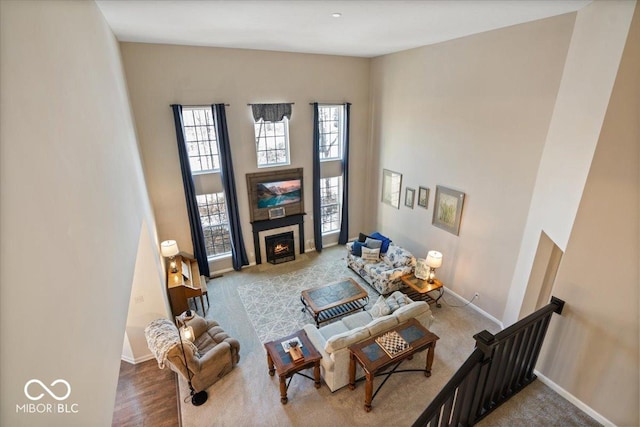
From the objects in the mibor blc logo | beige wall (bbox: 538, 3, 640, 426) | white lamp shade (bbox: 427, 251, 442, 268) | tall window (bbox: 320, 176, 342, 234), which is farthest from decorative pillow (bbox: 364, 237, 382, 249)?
the mibor blc logo

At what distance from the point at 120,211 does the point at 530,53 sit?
18.4ft

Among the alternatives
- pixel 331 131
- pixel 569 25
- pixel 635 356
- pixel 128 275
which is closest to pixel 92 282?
pixel 128 275

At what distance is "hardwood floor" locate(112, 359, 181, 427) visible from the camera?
4.09 m

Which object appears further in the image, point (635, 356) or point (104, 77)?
point (104, 77)

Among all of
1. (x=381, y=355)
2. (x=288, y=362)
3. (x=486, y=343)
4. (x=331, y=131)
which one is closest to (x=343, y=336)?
(x=381, y=355)

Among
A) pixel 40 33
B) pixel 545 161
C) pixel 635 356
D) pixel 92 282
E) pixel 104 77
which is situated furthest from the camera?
pixel 545 161

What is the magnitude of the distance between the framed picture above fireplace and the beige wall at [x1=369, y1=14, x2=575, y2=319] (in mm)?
2453

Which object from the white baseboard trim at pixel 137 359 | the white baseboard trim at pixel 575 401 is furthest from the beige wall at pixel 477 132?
the white baseboard trim at pixel 137 359

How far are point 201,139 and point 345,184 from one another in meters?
3.71

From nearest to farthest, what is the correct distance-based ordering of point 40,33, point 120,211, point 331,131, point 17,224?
point 17,224, point 40,33, point 120,211, point 331,131

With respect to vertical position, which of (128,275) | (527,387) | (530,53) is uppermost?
(530,53)

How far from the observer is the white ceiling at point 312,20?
341 cm

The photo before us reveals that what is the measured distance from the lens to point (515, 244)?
5.04 m

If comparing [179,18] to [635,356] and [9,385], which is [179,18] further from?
[635,356]
